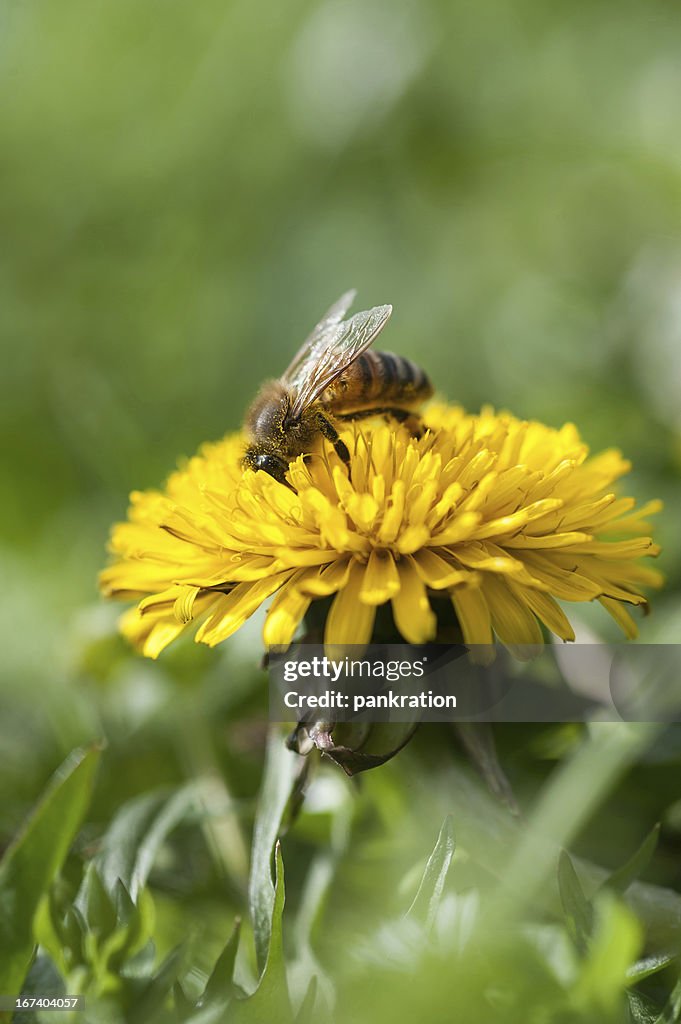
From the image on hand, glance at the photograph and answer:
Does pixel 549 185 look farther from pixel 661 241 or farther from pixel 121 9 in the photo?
pixel 121 9

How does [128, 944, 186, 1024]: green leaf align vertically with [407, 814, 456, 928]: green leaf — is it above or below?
below

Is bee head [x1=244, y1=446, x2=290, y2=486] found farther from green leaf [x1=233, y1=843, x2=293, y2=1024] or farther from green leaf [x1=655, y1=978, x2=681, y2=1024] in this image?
green leaf [x1=655, y1=978, x2=681, y2=1024]

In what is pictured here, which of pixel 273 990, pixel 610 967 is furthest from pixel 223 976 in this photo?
pixel 610 967

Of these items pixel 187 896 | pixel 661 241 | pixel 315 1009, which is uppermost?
pixel 661 241

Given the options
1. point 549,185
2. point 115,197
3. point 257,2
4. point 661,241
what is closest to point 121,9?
point 257,2

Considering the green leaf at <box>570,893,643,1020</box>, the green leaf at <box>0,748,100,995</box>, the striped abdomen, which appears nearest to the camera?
the green leaf at <box>570,893,643,1020</box>

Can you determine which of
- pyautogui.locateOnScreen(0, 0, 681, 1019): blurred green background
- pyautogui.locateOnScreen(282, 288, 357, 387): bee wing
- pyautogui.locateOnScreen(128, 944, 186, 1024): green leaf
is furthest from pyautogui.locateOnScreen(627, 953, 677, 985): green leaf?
pyautogui.locateOnScreen(0, 0, 681, 1019): blurred green background

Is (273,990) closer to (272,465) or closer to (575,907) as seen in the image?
(575,907)
